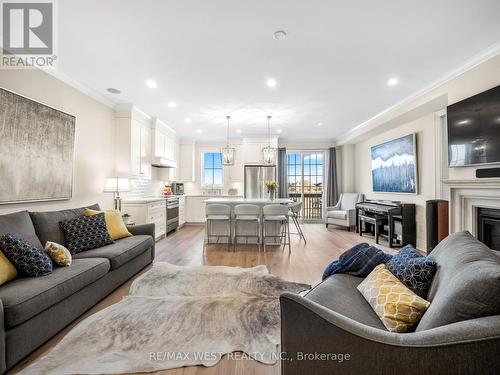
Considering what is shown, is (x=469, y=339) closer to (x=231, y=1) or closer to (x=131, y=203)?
(x=231, y=1)

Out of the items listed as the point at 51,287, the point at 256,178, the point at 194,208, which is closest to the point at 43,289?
the point at 51,287

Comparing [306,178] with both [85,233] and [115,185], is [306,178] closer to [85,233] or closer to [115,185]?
[115,185]

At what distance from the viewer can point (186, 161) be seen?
733 cm

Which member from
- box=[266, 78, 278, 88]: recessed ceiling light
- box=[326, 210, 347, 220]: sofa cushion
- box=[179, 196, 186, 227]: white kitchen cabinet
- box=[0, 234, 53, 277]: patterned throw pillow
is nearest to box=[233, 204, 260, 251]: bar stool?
box=[266, 78, 278, 88]: recessed ceiling light

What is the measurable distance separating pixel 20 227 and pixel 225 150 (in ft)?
12.0

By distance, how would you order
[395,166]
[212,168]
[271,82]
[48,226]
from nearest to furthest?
[48,226], [271,82], [395,166], [212,168]

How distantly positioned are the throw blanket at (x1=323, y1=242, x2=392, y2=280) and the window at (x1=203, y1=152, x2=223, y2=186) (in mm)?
5842

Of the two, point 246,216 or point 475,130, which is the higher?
point 475,130

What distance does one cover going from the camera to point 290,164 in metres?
7.70

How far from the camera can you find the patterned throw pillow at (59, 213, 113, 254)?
265 cm

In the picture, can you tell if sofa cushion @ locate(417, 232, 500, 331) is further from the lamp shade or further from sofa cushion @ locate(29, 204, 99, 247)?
the lamp shade

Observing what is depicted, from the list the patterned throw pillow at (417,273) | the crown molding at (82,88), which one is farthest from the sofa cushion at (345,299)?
the crown molding at (82,88)

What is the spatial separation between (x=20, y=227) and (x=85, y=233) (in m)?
0.61

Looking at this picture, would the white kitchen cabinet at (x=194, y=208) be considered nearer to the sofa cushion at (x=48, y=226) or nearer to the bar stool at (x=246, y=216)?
the bar stool at (x=246, y=216)
